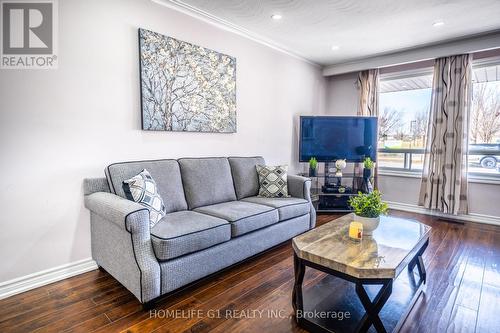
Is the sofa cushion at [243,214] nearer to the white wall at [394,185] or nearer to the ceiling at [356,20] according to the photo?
the ceiling at [356,20]

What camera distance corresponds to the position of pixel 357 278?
142 centimetres

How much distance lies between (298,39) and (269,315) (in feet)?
11.1

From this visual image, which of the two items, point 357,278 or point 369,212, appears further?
point 369,212

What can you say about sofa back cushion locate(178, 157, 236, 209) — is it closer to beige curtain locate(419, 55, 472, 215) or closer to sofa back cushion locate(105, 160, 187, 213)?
sofa back cushion locate(105, 160, 187, 213)

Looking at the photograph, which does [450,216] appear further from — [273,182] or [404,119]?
[273,182]

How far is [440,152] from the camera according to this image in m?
3.93

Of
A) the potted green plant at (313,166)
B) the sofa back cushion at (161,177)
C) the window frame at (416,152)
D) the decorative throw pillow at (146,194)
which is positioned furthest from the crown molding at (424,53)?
the decorative throw pillow at (146,194)

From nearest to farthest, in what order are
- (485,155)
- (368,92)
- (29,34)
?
1. (29,34)
2. (485,155)
3. (368,92)

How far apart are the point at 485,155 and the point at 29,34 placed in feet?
17.4

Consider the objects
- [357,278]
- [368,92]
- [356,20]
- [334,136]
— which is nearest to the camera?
[357,278]

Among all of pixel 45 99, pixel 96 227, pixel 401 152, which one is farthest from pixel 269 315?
pixel 401 152

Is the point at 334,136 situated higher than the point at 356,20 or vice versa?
the point at 356,20

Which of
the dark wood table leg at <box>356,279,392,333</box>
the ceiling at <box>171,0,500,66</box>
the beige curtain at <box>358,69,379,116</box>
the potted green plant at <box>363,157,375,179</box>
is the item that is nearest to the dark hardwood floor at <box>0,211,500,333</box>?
the dark wood table leg at <box>356,279,392,333</box>

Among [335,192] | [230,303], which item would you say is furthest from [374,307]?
[335,192]
